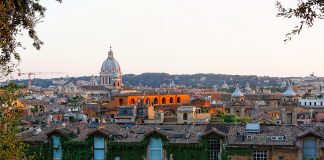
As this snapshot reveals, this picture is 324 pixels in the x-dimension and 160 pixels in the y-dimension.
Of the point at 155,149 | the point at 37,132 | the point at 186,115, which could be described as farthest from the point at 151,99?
the point at 155,149

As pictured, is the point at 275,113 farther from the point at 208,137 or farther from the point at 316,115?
the point at 208,137

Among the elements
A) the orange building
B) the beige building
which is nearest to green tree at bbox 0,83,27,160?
the beige building

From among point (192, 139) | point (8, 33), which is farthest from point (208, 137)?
point (8, 33)

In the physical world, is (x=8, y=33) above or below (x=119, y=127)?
above

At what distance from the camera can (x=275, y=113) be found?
3327 inches

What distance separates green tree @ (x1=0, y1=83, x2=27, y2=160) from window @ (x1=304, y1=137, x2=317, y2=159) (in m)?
18.8

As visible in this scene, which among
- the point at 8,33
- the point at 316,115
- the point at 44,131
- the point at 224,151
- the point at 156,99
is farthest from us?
the point at 156,99

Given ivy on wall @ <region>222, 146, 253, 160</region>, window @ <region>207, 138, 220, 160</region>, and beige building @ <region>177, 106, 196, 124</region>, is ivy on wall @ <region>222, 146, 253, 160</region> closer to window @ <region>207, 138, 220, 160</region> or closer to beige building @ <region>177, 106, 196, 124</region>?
window @ <region>207, 138, 220, 160</region>

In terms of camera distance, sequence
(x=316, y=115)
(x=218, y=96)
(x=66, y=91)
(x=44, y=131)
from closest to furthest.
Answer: (x=44, y=131) < (x=316, y=115) < (x=218, y=96) < (x=66, y=91)

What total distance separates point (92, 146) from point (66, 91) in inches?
6323

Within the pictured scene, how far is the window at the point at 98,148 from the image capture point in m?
34.5

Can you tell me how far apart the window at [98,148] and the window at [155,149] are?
305cm

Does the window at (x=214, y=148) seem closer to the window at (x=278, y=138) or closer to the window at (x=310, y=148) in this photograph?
the window at (x=278, y=138)

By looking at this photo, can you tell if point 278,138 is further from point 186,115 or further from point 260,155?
point 186,115
